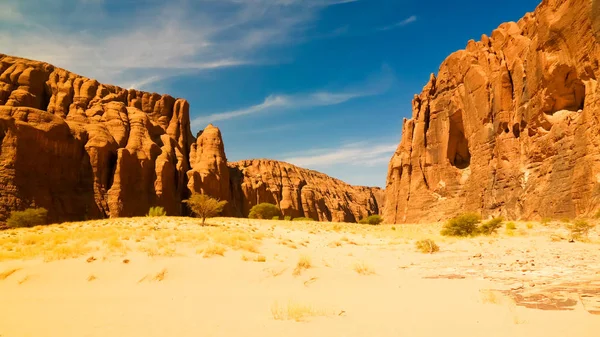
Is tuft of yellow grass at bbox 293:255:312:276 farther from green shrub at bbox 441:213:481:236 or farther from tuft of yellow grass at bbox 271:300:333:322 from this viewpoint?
green shrub at bbox 441:213:481:236

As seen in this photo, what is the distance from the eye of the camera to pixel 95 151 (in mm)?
52656

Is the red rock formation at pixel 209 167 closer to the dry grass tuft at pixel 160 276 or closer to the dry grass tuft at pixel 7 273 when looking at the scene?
the dry grass tuft at pixel 7 273

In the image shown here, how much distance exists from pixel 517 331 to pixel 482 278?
401 centimetres

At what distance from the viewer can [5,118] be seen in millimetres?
43375

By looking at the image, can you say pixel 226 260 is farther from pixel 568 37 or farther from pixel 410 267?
pixel 568 37

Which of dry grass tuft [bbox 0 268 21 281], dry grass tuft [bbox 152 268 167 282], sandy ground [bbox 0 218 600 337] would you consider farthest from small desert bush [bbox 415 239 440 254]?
dry grass tuft [bbox 0 268 21 281]

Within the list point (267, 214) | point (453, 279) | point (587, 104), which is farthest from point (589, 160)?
point (267, 214)

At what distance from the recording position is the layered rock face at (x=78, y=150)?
4347 centimetres

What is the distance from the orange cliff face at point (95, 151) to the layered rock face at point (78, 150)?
0.13m

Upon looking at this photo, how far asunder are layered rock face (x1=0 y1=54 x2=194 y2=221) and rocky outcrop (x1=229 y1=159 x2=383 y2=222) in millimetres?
22289

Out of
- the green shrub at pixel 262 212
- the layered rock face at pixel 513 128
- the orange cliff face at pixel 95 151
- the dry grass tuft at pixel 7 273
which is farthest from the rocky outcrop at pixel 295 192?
the dry grass tuft at pixel 7 273

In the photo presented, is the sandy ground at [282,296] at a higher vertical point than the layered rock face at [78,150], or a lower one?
lower

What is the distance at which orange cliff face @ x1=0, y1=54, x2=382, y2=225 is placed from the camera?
44.0 m

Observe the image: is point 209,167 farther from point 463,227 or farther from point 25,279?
point 25,279
